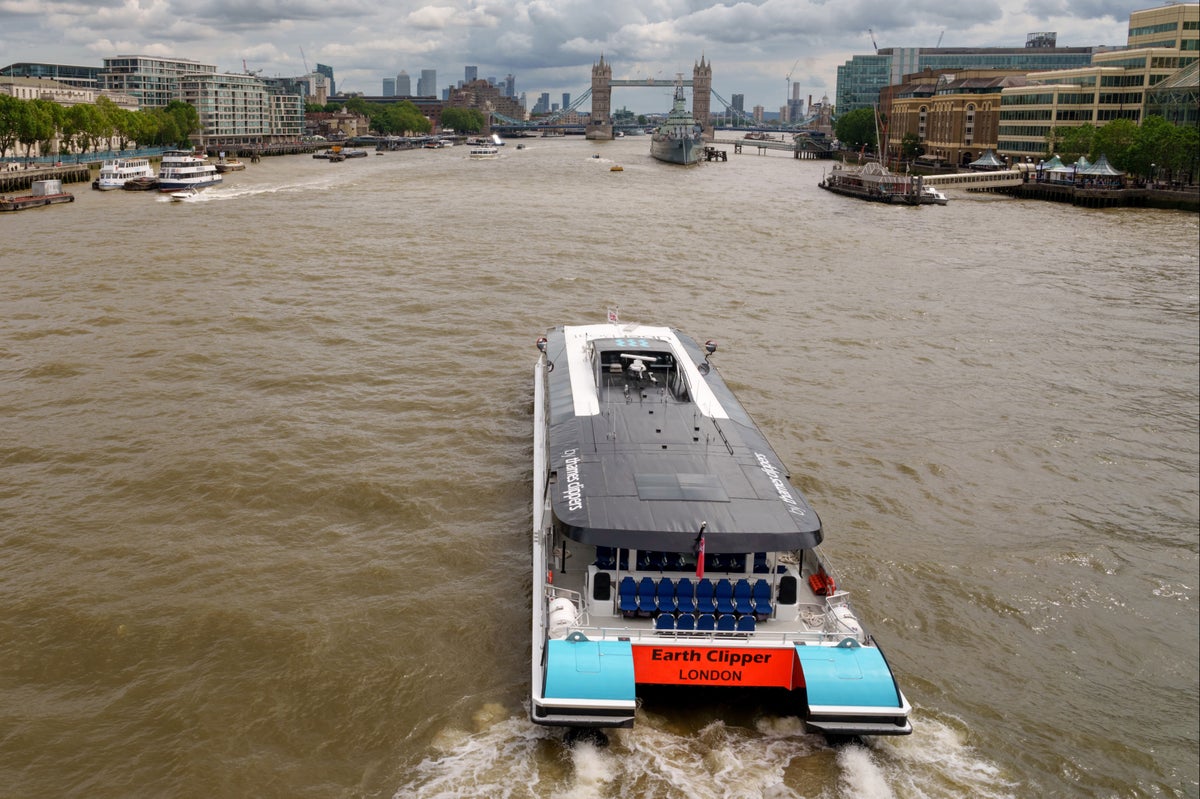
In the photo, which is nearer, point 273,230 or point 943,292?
point 943,292

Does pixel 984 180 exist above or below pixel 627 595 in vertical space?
above

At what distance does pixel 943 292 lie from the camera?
36688 millimetres

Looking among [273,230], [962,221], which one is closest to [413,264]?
[273,230]

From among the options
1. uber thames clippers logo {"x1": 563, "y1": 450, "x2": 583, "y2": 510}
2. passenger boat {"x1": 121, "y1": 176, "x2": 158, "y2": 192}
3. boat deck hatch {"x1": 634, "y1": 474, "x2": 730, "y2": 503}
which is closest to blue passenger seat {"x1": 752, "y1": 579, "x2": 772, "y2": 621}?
boat deck hatch {"x1": 634, "y1": 474, "x2": 730, "y2": 503}

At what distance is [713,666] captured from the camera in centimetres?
1048

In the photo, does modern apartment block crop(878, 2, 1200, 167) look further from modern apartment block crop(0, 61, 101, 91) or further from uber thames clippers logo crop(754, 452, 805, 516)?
modern apartment block crop(0, 61, 101, 91)

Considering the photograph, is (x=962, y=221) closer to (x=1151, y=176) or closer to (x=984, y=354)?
(x=1151, y=176)

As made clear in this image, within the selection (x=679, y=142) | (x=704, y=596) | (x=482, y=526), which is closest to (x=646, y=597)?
(x=704, y=596)

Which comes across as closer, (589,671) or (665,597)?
(589,671)

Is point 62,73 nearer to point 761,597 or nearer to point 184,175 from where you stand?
point 184,175

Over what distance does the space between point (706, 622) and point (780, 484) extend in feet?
7.37

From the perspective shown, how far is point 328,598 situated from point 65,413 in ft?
34.4

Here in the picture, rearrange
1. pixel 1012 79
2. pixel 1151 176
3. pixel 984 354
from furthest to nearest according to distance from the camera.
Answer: pixel 1012 79
pixel 1151 176
pixel 984 354

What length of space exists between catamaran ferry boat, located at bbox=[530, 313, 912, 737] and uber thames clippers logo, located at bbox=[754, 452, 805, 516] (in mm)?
27
